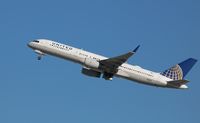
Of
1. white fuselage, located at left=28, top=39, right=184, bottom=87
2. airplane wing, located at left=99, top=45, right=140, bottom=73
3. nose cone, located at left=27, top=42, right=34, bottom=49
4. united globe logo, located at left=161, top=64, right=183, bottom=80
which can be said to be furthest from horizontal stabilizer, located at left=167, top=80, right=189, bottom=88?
nose cone, located at left=27, top=42, right=34, bottom=49

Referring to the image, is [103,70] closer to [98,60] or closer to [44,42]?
[98,60]

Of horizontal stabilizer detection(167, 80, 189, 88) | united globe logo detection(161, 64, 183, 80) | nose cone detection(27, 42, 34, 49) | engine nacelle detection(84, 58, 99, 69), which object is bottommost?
horizontal stabilizer detection(167, 80, 189, 88)

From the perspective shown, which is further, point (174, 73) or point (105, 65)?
point (174, 73)

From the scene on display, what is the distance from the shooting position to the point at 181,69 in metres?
109

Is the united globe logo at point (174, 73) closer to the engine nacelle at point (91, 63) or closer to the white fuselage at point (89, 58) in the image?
the white fuselage at point (89, 58)

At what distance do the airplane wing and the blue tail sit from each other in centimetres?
1212

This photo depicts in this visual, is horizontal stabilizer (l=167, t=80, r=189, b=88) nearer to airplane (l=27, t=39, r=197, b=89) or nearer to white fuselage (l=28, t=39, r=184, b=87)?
airplane (l=27, t=39, r=197, b=89)

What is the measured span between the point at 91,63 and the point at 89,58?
116cm

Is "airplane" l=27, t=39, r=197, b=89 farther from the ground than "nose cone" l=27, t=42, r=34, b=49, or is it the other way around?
"nose cone" l=27, t=42, r=34, b=49

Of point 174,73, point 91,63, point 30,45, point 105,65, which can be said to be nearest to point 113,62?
point 105,65

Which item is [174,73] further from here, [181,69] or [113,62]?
[113,62]

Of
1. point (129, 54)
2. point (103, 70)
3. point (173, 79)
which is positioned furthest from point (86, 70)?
point (173, 79)

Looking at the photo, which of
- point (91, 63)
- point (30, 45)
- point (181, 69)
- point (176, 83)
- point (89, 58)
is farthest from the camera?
point (181, 69)

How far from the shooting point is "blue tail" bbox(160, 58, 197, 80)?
10656 cm
